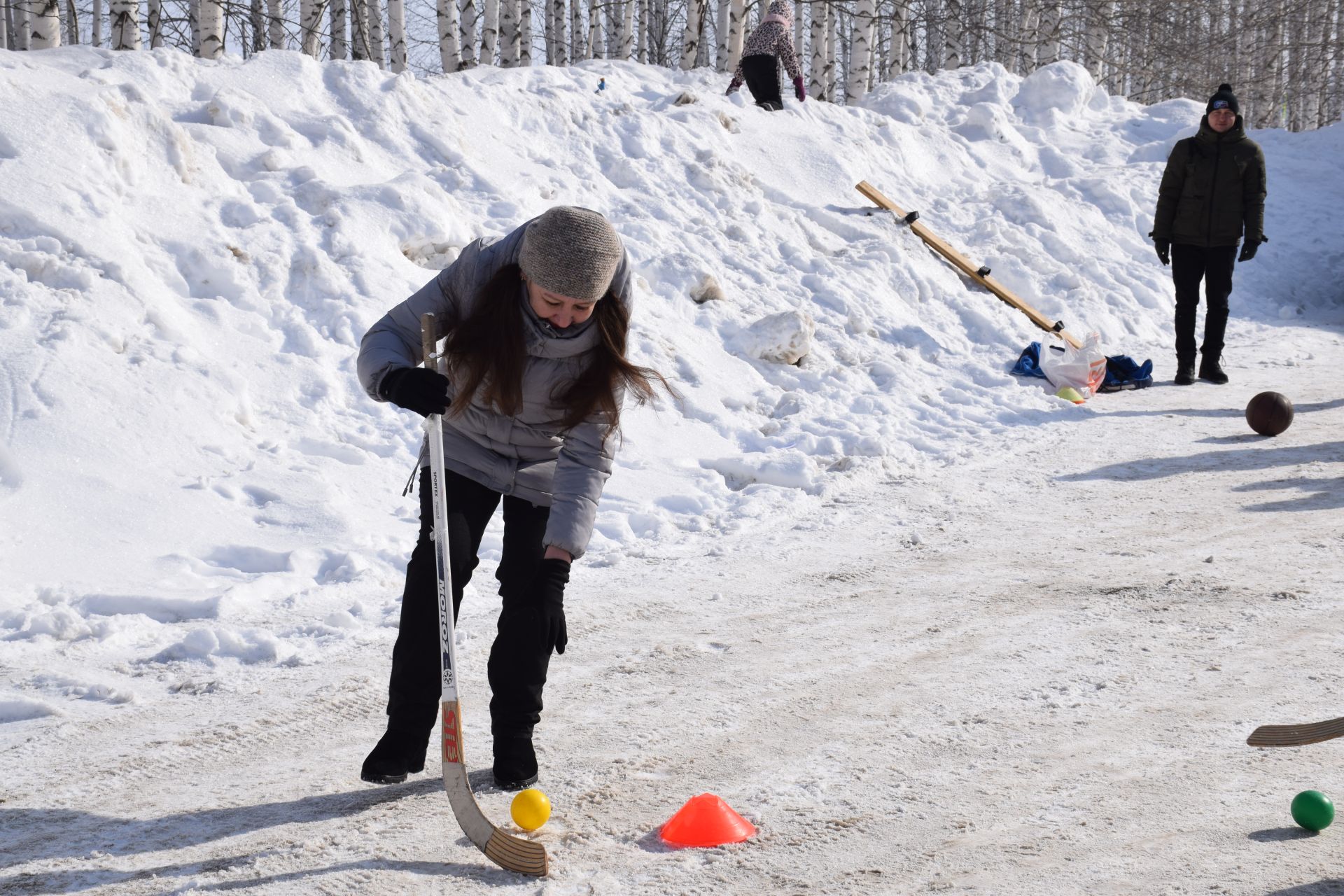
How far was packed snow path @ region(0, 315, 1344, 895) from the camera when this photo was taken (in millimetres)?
2846

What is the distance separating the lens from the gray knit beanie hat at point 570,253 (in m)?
2.92

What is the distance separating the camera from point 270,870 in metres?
2.81

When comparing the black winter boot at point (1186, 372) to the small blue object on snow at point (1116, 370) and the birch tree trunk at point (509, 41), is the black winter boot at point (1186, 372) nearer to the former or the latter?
the small blue object on snow at point (1116, 370)

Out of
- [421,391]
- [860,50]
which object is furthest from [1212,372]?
[860,50]

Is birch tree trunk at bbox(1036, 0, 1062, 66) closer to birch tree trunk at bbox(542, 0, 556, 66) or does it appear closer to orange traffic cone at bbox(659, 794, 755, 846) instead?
birch tree trunk at bbox(542, 0, 556, 66)

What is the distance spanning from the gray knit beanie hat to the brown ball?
586 cm

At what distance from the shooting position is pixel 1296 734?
10.5 ft

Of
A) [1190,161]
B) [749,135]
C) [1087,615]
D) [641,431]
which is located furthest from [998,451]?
[749,135]

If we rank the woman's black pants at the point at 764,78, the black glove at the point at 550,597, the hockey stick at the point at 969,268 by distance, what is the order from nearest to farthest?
the black glove at the point at 550,597, the hockey stick at the point at 969,268, the woman's black pants at the point at 764,78

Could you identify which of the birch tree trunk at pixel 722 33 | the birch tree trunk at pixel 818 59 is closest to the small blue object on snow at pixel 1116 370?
Result: the birch tree trunk at pixel 818 59

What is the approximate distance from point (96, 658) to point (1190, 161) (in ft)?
27.4

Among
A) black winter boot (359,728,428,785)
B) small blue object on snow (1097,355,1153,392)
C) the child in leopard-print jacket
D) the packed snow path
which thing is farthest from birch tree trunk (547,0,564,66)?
black winter boot (359,728,428,785)

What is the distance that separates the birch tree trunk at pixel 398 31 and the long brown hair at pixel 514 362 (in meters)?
15.9

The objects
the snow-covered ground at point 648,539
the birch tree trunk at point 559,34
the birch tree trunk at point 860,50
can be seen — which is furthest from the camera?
the birch tree trunk at point 559,34
